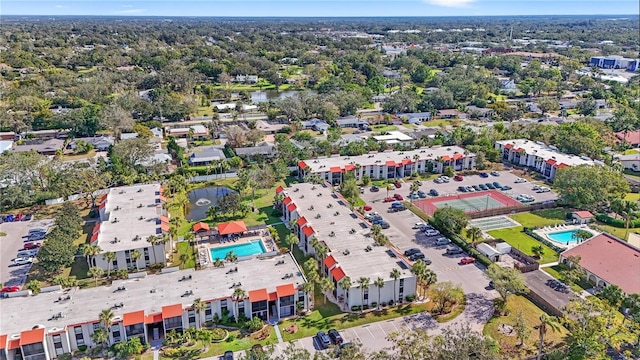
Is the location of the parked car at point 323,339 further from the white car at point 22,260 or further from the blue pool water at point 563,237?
the white car at point 22,260

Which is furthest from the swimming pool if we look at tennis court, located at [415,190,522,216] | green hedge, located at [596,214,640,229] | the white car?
green hedge, located at [596,214,640,229]

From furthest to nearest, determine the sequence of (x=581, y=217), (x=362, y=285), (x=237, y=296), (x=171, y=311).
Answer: (x=581, y=217) → (x=362, y=285) → (x=237, y=296) → (x=171, y=311)

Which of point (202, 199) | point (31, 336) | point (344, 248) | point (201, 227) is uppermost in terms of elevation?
point (344, 248)

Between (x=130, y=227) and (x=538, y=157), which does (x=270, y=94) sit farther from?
(x=130, y=227)

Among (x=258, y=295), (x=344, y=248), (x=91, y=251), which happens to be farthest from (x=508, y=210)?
(x=91, y=251)

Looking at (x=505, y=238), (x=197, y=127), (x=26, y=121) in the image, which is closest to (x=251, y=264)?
(x=505, y=238)

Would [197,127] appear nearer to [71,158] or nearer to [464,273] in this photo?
[71,158]
